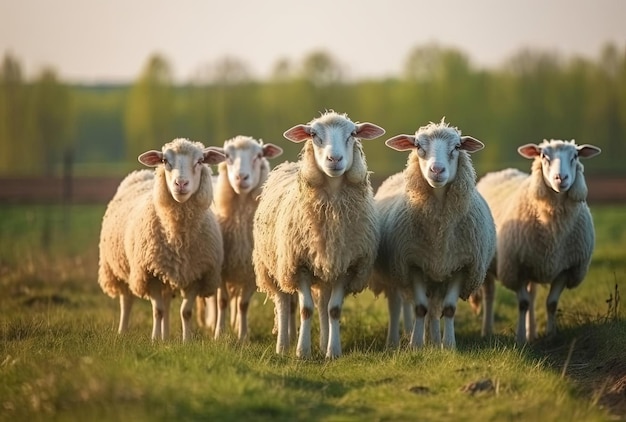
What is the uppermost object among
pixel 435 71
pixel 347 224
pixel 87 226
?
pixel 435 71

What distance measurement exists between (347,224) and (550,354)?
242cm

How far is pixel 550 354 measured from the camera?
977 cm

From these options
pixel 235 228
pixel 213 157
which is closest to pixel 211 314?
pixel 235 228

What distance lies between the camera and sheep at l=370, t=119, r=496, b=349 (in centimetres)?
933

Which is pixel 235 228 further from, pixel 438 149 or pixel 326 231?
pixel 438 149

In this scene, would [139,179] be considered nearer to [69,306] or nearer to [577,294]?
[69,306]

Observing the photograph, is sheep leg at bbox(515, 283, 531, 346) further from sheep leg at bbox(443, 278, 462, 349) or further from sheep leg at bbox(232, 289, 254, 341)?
sheep leg at bbox(232, 289, 254, 341)

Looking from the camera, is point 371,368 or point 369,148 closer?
point 371,368

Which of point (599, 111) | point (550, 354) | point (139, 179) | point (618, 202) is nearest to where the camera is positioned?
point (550, 354)

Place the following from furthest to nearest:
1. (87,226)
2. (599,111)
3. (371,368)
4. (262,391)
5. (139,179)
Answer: (599,111) → (87,226) → (139,179) → (371,368) → (262,391)

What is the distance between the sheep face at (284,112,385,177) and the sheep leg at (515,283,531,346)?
109 inches

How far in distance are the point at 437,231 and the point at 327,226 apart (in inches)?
40.8

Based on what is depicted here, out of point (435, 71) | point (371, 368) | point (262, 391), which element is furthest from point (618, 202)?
point (435, 71)

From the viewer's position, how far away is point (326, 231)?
9172 millimetres
